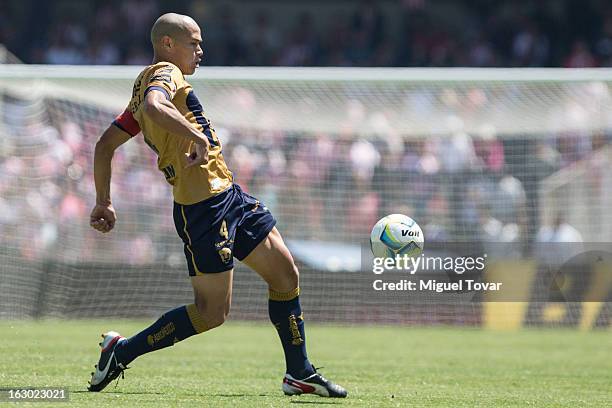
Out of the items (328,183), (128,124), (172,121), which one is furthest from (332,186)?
(172,121)

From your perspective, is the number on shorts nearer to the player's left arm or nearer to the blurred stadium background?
the player's left arm

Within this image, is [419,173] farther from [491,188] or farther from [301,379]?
[301,379]

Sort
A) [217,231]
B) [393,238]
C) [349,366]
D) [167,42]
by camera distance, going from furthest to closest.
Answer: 1. [349,366]
2. [393,238]
3. [167,42]
4. [217,231]

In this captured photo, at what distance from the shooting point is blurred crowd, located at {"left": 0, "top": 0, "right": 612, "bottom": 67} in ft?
72.7

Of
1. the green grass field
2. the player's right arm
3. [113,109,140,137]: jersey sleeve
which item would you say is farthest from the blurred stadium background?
the player's right arm

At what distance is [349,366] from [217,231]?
295cm

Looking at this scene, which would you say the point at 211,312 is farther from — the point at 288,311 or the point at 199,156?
the point at 199,156

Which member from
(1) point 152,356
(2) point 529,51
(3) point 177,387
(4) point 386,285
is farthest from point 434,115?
(2) point 529,51

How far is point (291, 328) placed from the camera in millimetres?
7113

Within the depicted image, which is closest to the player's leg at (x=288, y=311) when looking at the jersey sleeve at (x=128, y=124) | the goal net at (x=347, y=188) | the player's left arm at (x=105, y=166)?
the player's left arm at (x=105, y=166)

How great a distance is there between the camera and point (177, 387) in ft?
24.6

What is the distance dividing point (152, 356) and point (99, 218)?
332cm

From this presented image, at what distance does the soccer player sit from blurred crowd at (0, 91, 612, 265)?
6.41 meters

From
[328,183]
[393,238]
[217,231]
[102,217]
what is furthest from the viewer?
[328,183]
